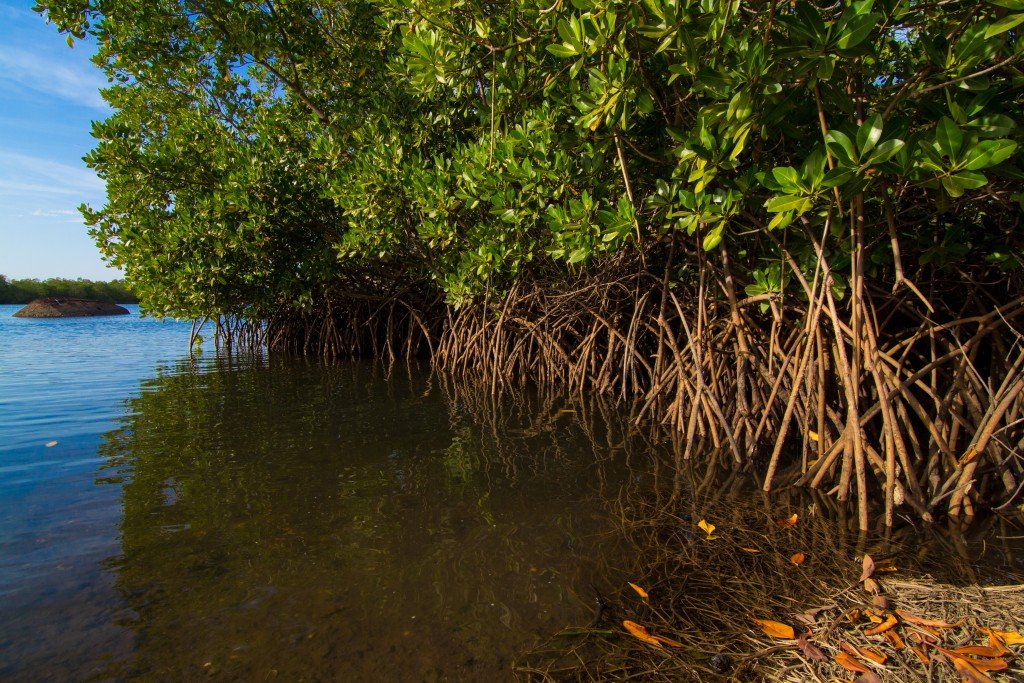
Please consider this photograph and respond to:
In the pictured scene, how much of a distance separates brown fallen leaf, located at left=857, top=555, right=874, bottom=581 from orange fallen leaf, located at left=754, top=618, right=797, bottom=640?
537 mm

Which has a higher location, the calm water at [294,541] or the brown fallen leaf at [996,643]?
the brown fallen leaf at [996,643]

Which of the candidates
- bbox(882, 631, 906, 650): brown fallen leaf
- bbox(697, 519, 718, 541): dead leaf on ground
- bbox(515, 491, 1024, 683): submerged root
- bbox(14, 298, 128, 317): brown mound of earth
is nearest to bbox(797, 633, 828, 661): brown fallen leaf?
bbox(515, 491, 1024, 683): submerged root

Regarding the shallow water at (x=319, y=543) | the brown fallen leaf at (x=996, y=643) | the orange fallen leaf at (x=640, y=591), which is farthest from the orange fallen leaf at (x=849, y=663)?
the shallow water at (x=319, y=543)

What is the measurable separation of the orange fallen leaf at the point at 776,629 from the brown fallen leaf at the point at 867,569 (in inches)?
21.2

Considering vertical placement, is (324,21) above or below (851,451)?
above

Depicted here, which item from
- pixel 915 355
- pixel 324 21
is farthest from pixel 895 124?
pixel 324 21

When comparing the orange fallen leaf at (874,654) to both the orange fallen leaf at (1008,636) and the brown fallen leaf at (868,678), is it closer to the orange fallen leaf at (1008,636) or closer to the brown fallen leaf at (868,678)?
the brown fallen leaf at (868,678)

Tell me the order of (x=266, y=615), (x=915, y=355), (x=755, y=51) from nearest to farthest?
(x=266, y=615) → (x=755, y=51) → (x=915, y=355)

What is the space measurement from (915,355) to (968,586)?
2283 millimetres

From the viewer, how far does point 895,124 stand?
2.25 meters

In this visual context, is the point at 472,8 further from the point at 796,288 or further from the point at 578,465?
the point at 578,465

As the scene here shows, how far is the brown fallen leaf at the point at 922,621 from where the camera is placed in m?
1.83

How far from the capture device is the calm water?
6.14 ft

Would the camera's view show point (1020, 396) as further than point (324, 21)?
No
